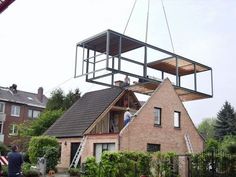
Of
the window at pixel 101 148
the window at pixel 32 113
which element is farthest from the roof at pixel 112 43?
the window at pixel 32 113

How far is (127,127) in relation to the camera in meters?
24.1

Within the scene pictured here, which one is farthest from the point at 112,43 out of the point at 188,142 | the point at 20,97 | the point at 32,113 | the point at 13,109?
the point at 32,113

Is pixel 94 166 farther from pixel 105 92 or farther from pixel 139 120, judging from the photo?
pixel 105 92

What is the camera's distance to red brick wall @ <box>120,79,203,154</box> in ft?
80.1

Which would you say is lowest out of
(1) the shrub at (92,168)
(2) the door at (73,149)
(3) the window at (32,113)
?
(1) the shrub at (92,168)

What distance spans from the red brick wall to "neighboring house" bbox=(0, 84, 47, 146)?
30179 millimetres

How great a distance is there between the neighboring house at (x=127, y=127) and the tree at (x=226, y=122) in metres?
21.3

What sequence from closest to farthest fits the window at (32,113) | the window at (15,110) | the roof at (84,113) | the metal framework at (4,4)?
the metal framework at (4,4) < the roof at (84,113) < the window at (15,110) < the window at (32,113)

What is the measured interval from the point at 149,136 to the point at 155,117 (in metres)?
1.58

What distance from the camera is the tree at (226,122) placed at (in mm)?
49500

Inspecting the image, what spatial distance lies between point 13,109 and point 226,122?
30243 millimetres

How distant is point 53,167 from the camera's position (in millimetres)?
24656

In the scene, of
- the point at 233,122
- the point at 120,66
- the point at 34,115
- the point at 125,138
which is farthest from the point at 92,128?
the point at 34,115

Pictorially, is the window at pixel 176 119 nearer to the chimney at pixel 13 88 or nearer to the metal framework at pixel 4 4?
the metal framework at pixel 4 4
